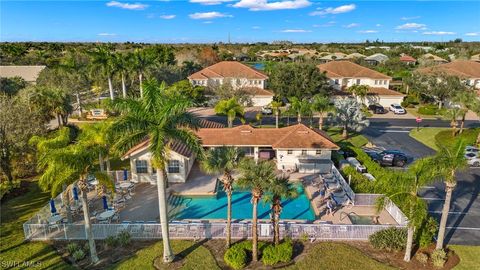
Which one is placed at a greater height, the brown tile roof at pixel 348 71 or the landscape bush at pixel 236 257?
the brown tile roof at pixel 348 71

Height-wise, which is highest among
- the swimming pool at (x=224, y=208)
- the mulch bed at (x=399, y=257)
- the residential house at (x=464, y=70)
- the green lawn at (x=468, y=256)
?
the residential house at (x=464, y=70)

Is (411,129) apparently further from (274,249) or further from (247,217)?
(274,249)

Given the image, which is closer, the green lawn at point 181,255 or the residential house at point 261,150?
the green lawn at point 181,255

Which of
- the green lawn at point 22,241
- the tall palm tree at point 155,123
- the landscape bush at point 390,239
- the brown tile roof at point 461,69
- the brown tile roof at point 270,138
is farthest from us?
the brown tile roof at point 461,69

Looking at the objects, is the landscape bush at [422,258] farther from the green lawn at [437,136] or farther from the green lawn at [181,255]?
the green lawn at [437,136]

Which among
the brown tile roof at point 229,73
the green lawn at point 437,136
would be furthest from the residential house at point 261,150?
the brown tile roof at point 229,73

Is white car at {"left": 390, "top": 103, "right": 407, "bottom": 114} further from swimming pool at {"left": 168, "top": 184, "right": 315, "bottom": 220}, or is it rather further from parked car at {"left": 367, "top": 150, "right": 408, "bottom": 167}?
swimming pool at {"left": 168, "top": 184, "right": 315, "bottom": 220}

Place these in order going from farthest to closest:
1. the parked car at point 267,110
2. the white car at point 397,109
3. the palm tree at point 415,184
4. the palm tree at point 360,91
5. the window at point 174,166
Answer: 1. the palm tree at point 360,91
2. the white car at point 397,109
3. the parked car at point 267,110
4. the window at point 174,166
5. the palm tree at point 415,184
